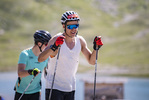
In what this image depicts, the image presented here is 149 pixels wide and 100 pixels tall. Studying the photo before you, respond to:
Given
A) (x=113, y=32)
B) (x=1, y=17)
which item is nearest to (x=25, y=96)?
(x=113, y=32)

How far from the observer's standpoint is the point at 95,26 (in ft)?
448

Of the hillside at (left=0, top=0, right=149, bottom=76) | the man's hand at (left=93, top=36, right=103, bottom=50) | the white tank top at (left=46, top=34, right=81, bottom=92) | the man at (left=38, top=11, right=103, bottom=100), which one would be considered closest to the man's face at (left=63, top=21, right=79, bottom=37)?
the man at (left=38, top=11, right=103, bottom=100)

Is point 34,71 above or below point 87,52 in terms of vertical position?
below

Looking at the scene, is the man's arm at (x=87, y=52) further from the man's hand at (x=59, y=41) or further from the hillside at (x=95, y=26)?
the hillside at (x=95, y=26)

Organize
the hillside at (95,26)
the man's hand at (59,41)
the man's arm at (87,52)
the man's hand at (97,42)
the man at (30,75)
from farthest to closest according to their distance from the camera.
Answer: the hillside at (95,26) < the man at (30,75) < the man's arm at (87,52) < the man's hand at (97,42) < the man's hand at (59,41)

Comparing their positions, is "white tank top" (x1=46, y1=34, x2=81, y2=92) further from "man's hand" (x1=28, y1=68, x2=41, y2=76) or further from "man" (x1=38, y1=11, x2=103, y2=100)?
"man's hand" (x1=28, y1=68, x2=41, y2=76)

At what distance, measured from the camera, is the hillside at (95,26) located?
11238 centimetres

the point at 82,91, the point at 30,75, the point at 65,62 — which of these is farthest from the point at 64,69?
the point at 82,91

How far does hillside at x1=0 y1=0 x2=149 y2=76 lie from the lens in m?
112

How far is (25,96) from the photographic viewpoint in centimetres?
534

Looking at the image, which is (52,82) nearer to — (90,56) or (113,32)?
(90,56)

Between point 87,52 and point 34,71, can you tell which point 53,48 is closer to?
point 87,52

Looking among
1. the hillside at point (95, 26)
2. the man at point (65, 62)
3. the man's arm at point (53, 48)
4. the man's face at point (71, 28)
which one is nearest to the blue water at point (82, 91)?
the man at point (65, 62)

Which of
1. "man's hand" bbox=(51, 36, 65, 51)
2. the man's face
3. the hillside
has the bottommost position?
"man's hand" bbox=(51, 36, 65, 51)
